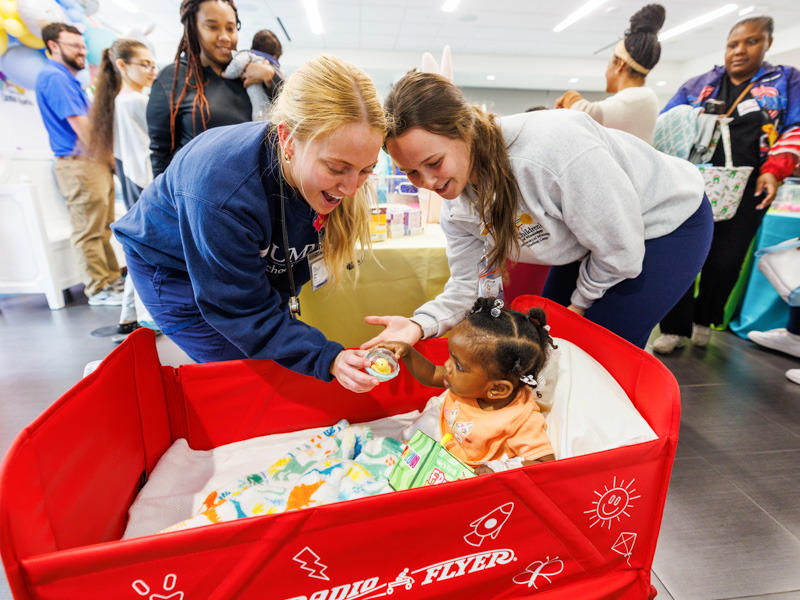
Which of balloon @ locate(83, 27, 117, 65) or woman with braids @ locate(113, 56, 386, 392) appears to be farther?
balloon @ locate(83, 27, 117, 65)

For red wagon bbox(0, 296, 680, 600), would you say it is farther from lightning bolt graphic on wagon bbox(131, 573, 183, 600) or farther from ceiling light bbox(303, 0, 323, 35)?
ceiling light bbox(303, 0, 323, 35)

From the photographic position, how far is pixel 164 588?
0.64 meters

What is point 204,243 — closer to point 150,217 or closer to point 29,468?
point 150,217

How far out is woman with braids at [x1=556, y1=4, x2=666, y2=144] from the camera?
1.73 m

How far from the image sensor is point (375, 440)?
1316 mm

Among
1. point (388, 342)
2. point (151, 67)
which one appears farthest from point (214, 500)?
point (151, 67)

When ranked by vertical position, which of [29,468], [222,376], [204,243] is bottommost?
[222,376]

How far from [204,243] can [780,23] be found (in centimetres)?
1029

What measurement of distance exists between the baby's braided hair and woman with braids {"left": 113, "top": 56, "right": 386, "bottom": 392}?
33 cm

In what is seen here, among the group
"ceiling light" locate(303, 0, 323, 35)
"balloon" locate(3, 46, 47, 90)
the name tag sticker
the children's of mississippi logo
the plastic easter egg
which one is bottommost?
the plastic easter egg

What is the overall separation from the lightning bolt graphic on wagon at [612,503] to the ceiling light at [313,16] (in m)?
7.10

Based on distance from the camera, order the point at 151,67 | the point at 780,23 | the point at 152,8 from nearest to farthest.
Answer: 1. the point at 151,67
2. the point at 152,8
3. the point at 780,23

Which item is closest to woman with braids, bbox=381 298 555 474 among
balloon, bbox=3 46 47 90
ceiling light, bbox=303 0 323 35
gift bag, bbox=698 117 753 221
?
gift bag, bbox=698 117 753 221

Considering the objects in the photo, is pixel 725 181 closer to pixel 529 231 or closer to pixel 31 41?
pixel 529 231
